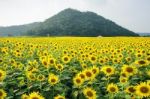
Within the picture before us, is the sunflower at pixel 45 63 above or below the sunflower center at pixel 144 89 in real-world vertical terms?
above

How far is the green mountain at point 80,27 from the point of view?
127m

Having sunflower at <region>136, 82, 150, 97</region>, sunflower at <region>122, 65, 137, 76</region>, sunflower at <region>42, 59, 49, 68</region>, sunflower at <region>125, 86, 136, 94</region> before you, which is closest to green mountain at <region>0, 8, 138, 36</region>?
sunflower at <region>42, 59, 49, 68</region>

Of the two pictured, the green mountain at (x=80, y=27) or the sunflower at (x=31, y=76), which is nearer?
the sunflower at (x=31, y=76)

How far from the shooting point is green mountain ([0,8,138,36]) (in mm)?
126688

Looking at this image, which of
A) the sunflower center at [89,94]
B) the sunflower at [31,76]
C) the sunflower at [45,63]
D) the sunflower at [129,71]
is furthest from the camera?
the sunflower at [45,63]

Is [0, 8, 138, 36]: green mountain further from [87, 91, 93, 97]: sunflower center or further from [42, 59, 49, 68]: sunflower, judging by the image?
[87, 91, 93, 97]: sunflower center

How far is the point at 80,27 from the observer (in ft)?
452

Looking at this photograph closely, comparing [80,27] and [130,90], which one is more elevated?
[130,90]

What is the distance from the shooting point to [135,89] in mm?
6523

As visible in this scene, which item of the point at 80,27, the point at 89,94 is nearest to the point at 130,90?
the point at 89,94

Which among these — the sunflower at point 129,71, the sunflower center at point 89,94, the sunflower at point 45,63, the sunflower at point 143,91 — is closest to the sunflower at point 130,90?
the sunflower at point 143,91

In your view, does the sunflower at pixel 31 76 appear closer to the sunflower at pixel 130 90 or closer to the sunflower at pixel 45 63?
the sunflower at pixel 45 63

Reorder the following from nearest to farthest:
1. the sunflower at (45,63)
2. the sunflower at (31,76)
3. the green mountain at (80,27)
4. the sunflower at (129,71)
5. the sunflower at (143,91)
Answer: the sunflower at (143,91) < the sunflower at (31,76) < the sunflower at (129,71) < the sunflower at (45,63) < the green mountain at (80,27)

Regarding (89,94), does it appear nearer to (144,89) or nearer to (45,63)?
(144,89)
